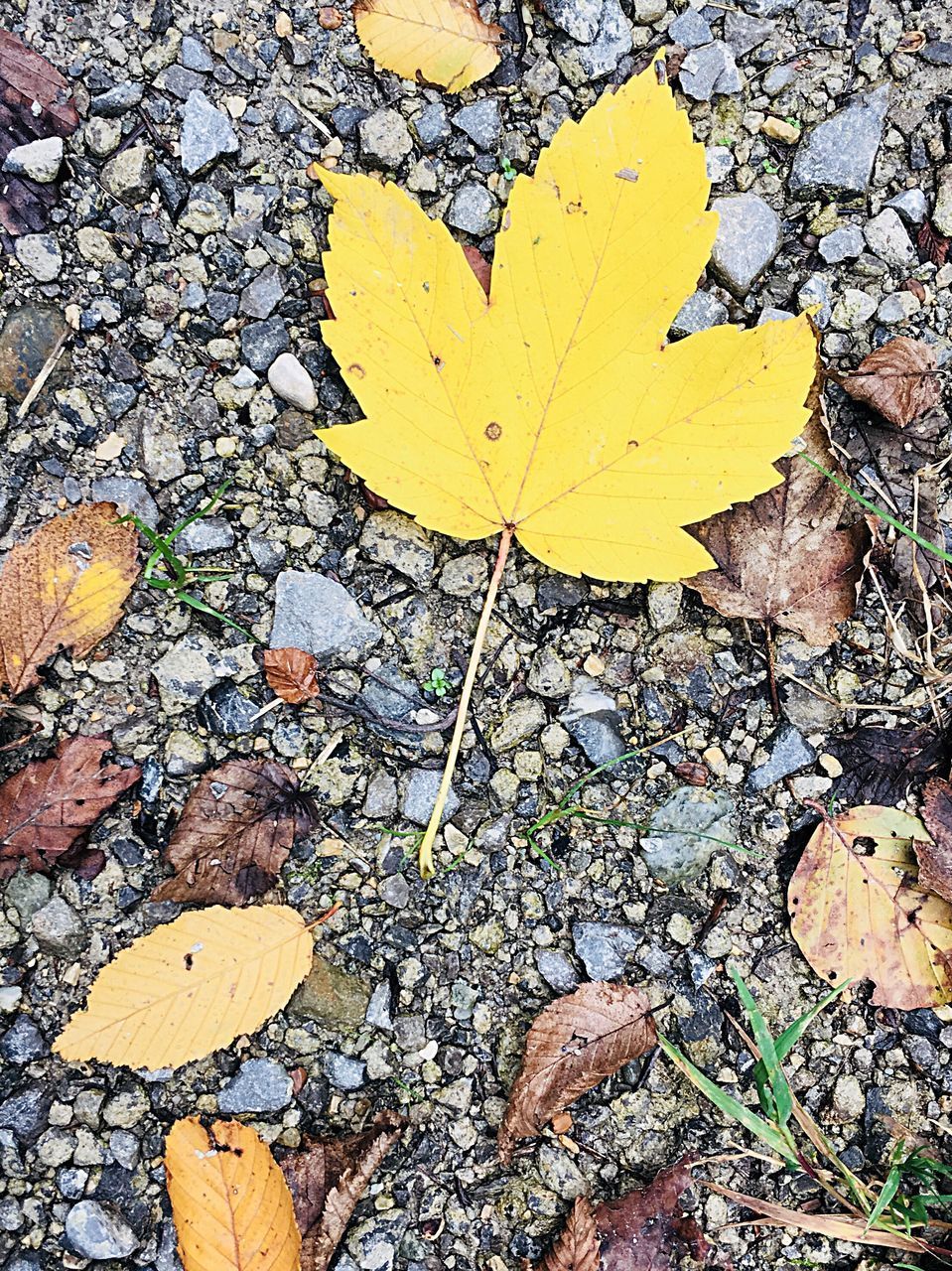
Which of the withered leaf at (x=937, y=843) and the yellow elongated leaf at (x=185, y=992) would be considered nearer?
the yellow elongated leaf at (x=185, y=992)

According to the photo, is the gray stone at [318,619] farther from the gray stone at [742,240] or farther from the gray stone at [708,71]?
the gray stone at [708,71]

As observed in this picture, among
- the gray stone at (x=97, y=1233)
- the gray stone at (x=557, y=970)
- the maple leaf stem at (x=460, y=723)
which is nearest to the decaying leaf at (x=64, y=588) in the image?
the maple leaf stem at (x=460, y=723)

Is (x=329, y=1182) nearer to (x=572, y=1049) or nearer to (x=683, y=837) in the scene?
(x=572, y=1049)

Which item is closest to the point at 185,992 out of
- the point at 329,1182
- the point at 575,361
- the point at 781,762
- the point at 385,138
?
the point at 329,1182

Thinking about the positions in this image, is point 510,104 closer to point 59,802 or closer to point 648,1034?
point 59,802

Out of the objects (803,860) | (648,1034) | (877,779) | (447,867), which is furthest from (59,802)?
(877,779)
